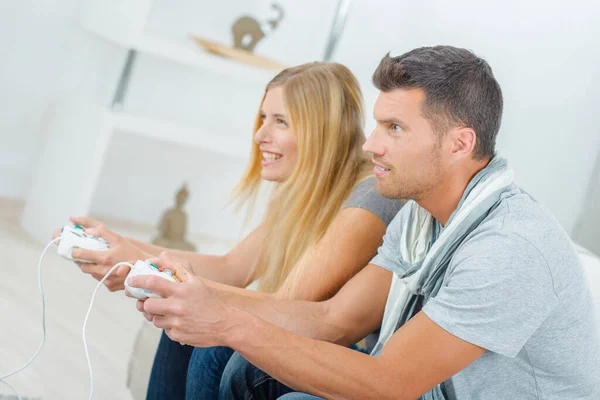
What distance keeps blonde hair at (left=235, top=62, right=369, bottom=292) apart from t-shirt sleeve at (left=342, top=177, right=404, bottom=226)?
0.08 meters

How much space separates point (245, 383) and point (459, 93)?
60 centimetres

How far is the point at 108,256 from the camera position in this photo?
1.49 metres

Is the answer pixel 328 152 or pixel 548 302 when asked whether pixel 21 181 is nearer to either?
pixel 328 152

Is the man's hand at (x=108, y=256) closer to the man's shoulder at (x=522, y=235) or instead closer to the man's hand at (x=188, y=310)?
the man's hand at (x=188, y=310)

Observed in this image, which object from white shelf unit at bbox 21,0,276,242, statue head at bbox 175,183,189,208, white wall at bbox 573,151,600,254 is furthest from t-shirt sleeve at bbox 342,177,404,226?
statue head at bbox 175,183,189,208

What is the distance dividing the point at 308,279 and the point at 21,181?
88.9 inches

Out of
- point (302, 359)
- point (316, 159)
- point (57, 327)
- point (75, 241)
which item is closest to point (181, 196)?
point (57, 327)

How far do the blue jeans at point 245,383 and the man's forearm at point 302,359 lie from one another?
253 mm

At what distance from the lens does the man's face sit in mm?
1252

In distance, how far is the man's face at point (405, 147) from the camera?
125cm

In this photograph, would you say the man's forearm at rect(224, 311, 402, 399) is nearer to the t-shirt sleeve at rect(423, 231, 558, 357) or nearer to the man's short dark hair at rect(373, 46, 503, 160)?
the t-shirt sleeve at rect(423, 231, 558, 357)

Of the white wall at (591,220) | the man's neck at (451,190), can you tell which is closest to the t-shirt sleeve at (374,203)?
the man's neck at (451,190)

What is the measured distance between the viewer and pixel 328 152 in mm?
1667

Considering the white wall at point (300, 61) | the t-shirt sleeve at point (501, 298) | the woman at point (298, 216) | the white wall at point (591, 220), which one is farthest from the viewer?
the white wall at point (300, 61)
